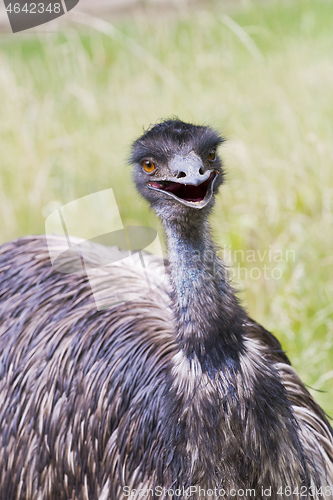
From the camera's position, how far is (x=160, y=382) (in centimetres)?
199

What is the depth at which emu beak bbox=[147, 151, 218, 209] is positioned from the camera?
159 centimetres

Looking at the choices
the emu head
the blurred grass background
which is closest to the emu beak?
the emu head

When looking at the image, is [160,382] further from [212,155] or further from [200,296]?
[212,155]

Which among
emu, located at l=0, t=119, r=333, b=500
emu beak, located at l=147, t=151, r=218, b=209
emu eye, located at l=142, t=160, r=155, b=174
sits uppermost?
emu eye, located at l=142, t=160, r=155, b=174

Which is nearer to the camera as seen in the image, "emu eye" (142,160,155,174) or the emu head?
the emu head

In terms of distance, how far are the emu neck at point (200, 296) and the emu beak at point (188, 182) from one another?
76mm

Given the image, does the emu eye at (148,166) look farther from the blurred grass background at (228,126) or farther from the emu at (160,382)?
the blurred grass background at (228,126)

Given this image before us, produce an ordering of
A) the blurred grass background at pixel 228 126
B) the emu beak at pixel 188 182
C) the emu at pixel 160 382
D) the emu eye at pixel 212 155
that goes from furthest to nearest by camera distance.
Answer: the blurred grass background at pixel 228 126, the emu eye at pixel 212 155, the emu at pixel 160 382, the emu beak at pixel 188 182

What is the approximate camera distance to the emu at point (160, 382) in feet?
5.56

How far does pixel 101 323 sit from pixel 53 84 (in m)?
3.47

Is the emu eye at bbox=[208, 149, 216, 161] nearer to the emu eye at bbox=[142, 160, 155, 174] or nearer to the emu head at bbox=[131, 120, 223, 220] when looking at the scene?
the emu head at bbox=[131, 120, 223, 220]

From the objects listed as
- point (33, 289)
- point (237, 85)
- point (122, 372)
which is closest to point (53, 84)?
point (237, 85)

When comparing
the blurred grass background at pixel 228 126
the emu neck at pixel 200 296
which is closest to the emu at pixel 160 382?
the emu neck at pixel 200 296

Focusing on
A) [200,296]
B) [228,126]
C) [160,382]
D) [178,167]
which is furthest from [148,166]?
[228,126]
